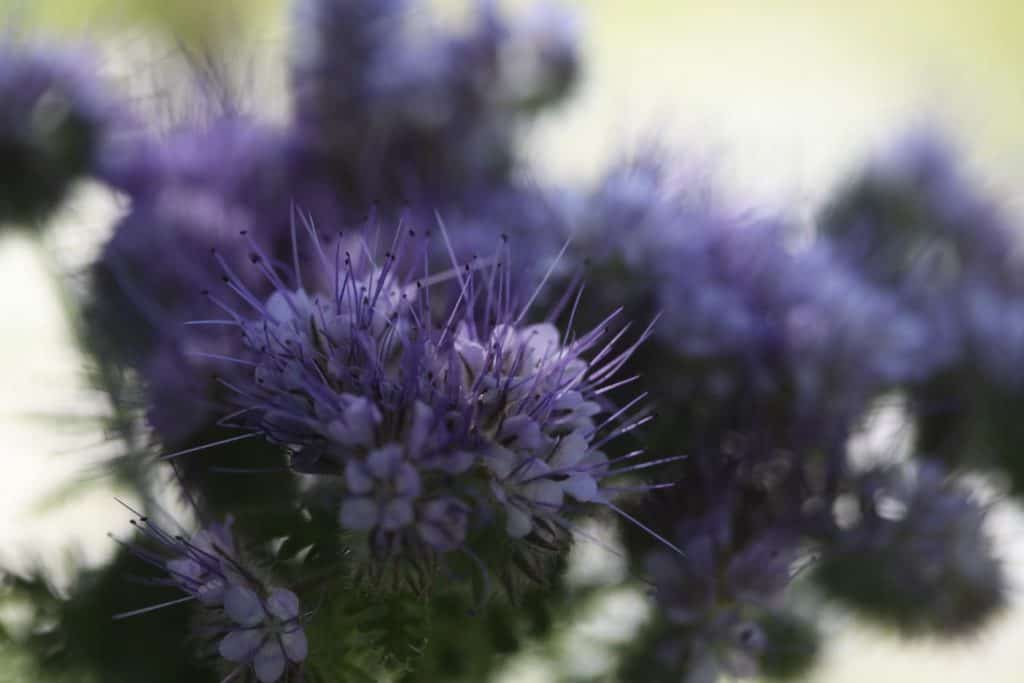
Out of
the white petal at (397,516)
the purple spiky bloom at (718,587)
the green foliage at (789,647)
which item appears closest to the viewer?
the white petal at (397,516)

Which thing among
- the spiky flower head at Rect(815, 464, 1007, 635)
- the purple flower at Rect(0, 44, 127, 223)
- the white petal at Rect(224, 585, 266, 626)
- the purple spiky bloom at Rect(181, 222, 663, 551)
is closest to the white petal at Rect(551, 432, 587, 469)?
the purple spiky bloom at Rect(181, 222, 663, 551)

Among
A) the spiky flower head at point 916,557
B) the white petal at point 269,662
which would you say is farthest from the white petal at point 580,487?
the spiky flower head at point 916,557

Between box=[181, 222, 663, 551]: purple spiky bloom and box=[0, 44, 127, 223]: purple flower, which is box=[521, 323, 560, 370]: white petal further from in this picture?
box=[0, 44, 127, 223]: purple flower

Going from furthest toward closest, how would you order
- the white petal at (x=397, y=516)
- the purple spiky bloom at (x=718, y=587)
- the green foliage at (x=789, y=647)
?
the green foliage at (x=789, y=647) → the purple spiky bloom at (x=718, y=587) → the white petal at (x=397, y=516)

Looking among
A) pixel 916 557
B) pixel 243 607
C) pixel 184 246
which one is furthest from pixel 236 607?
pixel 916 557

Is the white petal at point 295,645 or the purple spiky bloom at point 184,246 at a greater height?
the purple spiky bloom at point 184,246

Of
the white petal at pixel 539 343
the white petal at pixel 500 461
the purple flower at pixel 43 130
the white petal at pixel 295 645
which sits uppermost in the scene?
the white petal at pixel 539 343

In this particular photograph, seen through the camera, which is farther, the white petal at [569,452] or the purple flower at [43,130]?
the purple flower at [43,130]

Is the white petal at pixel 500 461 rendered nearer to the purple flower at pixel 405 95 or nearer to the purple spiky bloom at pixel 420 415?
the purple spiky bloom at pixel 420 415
